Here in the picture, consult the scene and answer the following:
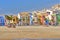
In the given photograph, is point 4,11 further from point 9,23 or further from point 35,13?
point 35,13

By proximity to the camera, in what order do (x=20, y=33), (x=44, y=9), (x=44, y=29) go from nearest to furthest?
(x=20, y=33), (x=44, y=29), (x=44, y=9)

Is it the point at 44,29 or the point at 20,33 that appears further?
the point at 44,29

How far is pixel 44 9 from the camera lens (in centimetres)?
1817

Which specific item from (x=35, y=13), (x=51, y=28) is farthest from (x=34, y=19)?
(x=51, y=28)

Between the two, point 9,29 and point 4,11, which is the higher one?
point 4,11

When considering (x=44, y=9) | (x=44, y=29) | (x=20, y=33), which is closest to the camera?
(x=20, y=33)

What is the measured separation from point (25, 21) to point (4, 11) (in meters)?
1.86

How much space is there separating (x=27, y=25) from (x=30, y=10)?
127 cm

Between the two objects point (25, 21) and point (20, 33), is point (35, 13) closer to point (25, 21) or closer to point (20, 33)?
point (25, 21)

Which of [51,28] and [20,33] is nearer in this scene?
[20,33]

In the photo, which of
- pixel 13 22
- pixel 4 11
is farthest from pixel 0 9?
pixel 13 22

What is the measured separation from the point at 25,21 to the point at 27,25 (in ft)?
1.40

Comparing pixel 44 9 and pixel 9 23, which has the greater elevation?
pixel 44 9

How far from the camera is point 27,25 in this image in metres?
17.5
